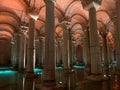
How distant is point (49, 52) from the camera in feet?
24.2

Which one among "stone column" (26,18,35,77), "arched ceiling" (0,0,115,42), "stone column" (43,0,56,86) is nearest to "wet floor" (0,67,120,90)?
"stone column" (43,0,56,86)

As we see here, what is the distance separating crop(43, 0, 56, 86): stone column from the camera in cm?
710

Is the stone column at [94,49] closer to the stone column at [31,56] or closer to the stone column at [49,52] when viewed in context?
the stone column at [49,52]

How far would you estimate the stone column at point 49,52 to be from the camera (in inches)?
280

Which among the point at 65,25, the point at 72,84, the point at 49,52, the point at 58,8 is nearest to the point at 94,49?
the point at 72,84

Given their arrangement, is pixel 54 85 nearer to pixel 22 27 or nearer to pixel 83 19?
pixel 22 27

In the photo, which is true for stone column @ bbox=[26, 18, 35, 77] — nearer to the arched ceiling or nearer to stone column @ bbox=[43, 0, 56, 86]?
the arched ceiling

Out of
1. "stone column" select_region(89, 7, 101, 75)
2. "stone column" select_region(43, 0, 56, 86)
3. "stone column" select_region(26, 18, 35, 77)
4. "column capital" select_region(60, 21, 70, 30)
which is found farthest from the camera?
"column capital" select_region(60, 21, 70, 30)

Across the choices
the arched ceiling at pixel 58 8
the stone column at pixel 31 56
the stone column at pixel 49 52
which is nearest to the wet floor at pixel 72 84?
the stone column at pixel 49 52

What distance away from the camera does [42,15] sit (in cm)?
1784

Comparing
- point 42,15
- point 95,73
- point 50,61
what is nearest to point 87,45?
point 42,15

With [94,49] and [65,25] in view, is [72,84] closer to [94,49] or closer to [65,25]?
[94,49]

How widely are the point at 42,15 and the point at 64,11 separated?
428 cm

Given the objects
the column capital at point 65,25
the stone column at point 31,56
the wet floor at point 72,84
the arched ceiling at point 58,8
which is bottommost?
the wet floor at point 72,84
